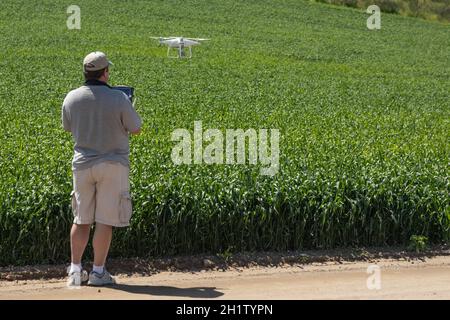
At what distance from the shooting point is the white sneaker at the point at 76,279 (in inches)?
295

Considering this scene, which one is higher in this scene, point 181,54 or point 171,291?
point 181,54

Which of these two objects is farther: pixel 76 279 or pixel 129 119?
pixel 76 279

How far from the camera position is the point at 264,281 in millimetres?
8008

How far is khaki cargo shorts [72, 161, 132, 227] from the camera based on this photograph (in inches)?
285

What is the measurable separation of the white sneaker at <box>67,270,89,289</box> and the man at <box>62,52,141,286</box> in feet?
1.50

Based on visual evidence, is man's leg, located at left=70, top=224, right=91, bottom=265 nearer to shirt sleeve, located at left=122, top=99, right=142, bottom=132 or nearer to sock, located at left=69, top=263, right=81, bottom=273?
sock, located at left=69, top=263, right=81, bottom=273

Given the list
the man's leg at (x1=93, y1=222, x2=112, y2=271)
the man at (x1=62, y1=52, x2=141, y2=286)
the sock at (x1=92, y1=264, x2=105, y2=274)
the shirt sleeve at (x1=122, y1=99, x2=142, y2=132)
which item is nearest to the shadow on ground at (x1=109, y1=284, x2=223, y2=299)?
the sock at (x1=92, y1=264, x2=105, y2=274)

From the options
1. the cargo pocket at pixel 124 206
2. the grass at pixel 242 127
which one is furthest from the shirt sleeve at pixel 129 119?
the grass at pixel 242 127

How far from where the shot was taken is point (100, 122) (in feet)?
→ 23.6

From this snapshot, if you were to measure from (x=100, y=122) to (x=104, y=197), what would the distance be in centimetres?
69

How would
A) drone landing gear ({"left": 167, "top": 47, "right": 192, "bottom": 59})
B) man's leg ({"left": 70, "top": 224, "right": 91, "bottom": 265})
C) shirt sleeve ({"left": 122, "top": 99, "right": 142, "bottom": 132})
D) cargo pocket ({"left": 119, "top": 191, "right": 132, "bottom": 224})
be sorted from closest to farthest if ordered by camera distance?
shirt sleeve ({"left": 122, "top": 99, "right": 142, "bottom": 132}), cargo pocket ({"left": 119, "top": 191, "right": 132, "bottom": 224}), man's leg ({"left": 70, "top": 224, "right": 91, "bottom": 265}), drone landing gear ({"left": 167, "top": 47, "right": 192, "bottom": 59})

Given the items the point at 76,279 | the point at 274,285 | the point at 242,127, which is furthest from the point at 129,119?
the point at 242,127

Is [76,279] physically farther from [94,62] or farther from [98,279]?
[94,62]
